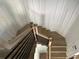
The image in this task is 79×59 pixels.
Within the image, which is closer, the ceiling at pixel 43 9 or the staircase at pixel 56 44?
the ceiling at pixel 43 9

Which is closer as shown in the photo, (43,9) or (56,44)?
(43,9)

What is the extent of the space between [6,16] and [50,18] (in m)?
1.29

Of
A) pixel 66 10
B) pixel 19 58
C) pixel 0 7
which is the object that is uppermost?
pixel 66 10

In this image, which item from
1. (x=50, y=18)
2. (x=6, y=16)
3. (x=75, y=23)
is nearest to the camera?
(x=6, y=16)

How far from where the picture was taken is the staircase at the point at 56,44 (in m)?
5.77

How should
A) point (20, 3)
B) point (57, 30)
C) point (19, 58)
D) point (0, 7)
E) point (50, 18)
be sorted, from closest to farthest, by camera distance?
point (19, 58), point (0, 7), point (20, 3), point (50, 18), point (57, 30)

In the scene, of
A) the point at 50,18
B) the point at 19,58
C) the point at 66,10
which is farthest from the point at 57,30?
the point at 19,58

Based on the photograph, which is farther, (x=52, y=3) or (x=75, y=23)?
(x=75, y=23)

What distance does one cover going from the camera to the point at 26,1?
11.6 ft

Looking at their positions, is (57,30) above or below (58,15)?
above

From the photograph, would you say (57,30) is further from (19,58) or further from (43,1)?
(19,58)

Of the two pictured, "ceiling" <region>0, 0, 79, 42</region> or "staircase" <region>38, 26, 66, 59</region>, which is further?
"staircase" <region>38, 26, 66, 59</region>

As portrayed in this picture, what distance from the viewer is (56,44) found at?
5863 mm

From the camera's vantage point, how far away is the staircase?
18.9 feet
